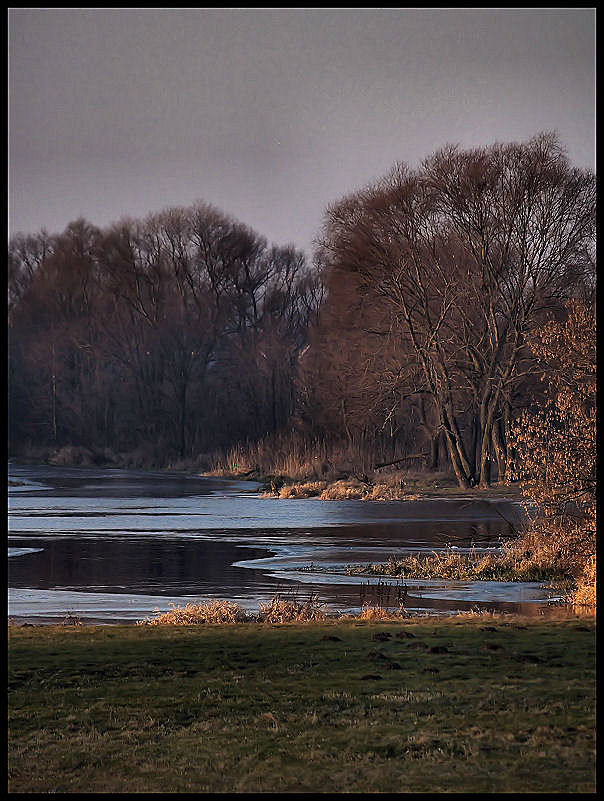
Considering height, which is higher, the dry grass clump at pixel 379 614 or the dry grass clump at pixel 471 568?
the dry grass clump at pixel 471 568

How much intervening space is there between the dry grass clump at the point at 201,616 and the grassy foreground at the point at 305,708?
0.93 m

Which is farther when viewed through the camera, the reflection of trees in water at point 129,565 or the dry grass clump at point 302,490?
the dry grass clump at point 302,490

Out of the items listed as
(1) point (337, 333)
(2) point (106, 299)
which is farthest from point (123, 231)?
(1) point (337, 333)

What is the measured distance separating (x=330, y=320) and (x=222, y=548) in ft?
99.8

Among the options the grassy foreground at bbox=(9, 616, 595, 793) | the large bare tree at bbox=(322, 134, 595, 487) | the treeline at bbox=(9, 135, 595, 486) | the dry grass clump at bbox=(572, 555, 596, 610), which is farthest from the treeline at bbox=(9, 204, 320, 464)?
the grassy foreground at bbox=(9, 616, 595, 793)

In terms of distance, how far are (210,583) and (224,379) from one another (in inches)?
2042

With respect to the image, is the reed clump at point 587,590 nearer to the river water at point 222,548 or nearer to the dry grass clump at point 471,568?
the river water at point 222,548

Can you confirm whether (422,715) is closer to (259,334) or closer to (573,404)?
(573,404)

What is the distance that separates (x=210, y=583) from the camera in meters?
18.1

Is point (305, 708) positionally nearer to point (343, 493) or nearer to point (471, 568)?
point (471, 568)

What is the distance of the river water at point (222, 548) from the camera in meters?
16.3

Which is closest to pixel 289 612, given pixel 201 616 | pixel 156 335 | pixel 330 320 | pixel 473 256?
pixel 201 616

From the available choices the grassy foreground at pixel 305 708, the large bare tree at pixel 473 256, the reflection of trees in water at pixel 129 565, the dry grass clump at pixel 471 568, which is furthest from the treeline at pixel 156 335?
Result: the grassy foreground at pixel 305 708

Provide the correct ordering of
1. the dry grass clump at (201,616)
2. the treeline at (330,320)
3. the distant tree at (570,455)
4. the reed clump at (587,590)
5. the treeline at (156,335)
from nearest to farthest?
the dry grass clump at (201,616) → the reed clump at (587,590) → the distant tree at (570,455) → the treeline at (330,320) → the treeline at (156,335)
